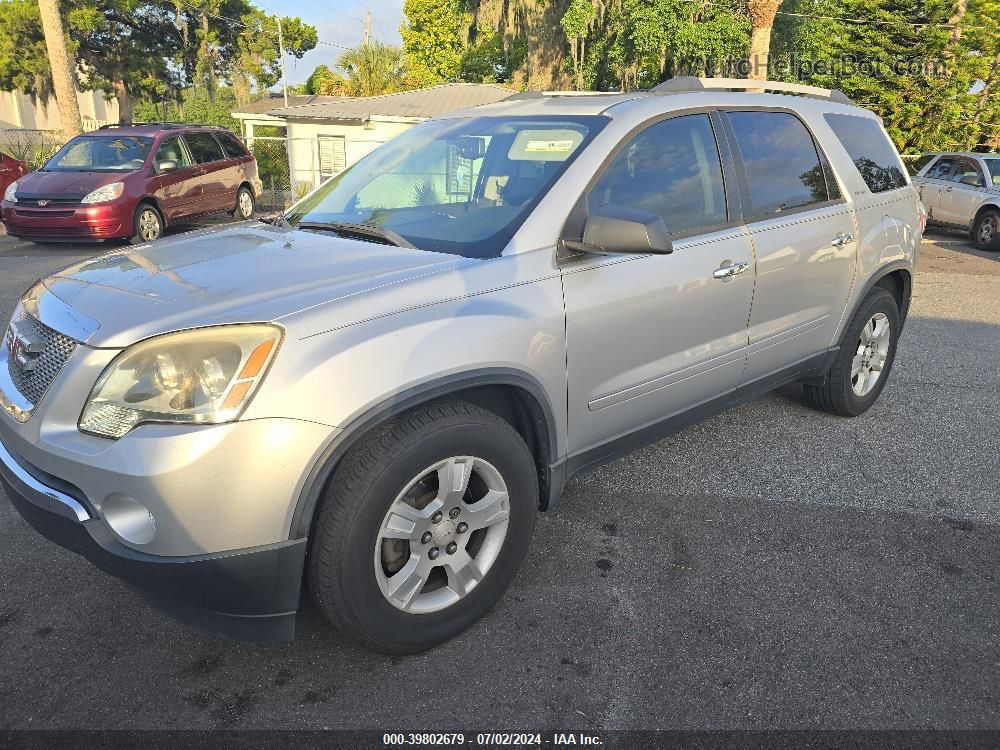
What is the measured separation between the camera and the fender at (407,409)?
209cm

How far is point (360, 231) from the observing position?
9.73 feet

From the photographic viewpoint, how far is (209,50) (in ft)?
150

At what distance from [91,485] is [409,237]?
1391mm

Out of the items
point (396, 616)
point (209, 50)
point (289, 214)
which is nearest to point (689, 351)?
point (396, 616)

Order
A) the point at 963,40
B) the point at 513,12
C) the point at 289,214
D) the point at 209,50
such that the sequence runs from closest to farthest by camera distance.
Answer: the point at 289,214 < the point at 963,40 < the point at 513,12 < the point at 209,50

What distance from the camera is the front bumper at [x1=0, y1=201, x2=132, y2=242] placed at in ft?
35.3

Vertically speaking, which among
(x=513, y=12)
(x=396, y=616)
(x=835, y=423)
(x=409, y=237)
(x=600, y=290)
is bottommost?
(x=835, y=423)

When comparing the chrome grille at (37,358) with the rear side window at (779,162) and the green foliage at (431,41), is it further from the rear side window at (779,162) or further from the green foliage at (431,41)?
the green foliage at (431,41)

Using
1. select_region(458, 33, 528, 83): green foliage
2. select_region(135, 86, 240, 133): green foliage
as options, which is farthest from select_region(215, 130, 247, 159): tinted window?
select_region(458, 33, 528, 83): green foliage

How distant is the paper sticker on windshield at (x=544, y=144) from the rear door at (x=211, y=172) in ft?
36.5

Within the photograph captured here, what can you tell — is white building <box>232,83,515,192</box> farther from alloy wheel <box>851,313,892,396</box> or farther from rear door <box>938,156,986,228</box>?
alloy wheel <box>851,313,892,396</box>

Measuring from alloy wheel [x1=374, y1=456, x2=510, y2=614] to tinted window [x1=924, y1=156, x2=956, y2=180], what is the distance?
1502 cm

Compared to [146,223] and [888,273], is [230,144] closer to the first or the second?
[146,223]

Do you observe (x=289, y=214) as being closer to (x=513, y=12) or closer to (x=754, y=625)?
(x=754, y=625)
